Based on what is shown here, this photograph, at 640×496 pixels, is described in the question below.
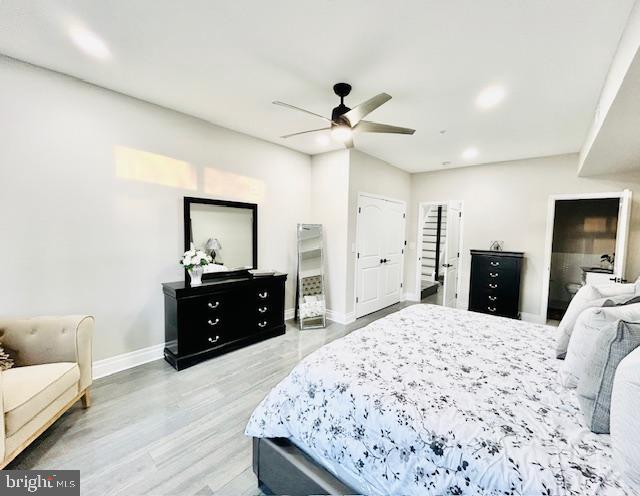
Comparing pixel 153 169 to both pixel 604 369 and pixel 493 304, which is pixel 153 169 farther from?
pixel 493 304

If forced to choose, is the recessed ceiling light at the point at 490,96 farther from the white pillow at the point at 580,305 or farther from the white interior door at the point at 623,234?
the white interior door at the point at 623,234

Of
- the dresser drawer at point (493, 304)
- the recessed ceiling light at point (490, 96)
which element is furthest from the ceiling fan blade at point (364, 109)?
the dresser drawer at point (493, 304)

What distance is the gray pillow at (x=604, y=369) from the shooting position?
1.04m

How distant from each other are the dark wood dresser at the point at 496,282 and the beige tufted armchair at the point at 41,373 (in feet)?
16.5

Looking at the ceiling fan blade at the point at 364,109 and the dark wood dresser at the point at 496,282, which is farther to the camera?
the dark wood dresser at the point at 496,282

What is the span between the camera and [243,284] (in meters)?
3.32

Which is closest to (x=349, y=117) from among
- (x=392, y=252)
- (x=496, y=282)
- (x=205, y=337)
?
(x=205, y=337)

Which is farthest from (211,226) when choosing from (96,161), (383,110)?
(383,110)

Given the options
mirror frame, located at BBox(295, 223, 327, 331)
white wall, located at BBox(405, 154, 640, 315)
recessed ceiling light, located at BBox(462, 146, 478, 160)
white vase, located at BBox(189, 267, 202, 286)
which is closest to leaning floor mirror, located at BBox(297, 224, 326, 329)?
mirror frame, located at BBox(295, 223, 327, 331)

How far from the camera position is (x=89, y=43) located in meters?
1.98

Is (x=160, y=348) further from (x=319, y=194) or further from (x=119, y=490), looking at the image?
(x=319, y=194)

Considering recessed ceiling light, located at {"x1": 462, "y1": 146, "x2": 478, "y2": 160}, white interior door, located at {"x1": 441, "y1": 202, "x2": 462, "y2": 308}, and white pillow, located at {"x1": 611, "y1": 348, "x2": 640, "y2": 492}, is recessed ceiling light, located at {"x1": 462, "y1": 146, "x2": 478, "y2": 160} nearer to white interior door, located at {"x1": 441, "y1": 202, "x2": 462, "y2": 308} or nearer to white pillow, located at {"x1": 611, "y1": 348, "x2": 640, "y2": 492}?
white interior door, located at {"x1": 441, "y1": 202, "x2": 462, "y2": 308}

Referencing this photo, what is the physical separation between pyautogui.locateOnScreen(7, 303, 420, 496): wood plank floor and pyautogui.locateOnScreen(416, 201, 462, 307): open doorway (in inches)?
149

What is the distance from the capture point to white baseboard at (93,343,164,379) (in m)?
2.64
